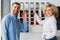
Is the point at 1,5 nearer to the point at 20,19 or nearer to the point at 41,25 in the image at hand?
the point at 20,19

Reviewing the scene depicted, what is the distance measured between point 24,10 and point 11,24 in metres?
0.45

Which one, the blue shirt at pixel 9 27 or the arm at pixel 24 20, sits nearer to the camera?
the blue shirt at pixel 9 27

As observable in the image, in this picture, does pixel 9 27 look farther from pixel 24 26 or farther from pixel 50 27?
pixel 50 27

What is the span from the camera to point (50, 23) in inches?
85.4

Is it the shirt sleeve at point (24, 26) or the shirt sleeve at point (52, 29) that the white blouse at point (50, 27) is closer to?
the shirt sleeve at point (52, 29)

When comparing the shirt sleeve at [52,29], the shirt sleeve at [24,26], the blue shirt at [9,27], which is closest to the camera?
the blue shirt at [9,27]

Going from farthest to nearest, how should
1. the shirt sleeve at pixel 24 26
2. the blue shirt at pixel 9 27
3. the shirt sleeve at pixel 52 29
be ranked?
the shirt sleeve at pixel 24 26, the shirt sleeve at pixel 52 29, the blue shirt at pixel 9 27

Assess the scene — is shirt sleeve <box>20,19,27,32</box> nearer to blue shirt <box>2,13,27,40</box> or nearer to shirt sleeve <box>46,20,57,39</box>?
blue shirt <box>2,13,27,40</box>

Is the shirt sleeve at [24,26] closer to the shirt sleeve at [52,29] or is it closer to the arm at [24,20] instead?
the arm at [24,20]

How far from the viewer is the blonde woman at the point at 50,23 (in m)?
2.15

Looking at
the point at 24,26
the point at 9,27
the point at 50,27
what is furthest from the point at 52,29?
the point at 9,27

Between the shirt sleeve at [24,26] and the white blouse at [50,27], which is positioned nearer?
the white blouse at [50,27]

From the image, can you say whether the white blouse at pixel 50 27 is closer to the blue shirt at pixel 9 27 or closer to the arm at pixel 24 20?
the arm at pixel 24 20

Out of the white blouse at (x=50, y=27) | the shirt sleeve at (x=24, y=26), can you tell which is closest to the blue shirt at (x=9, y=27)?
the shirt sleeve at (x=24, y=26)
